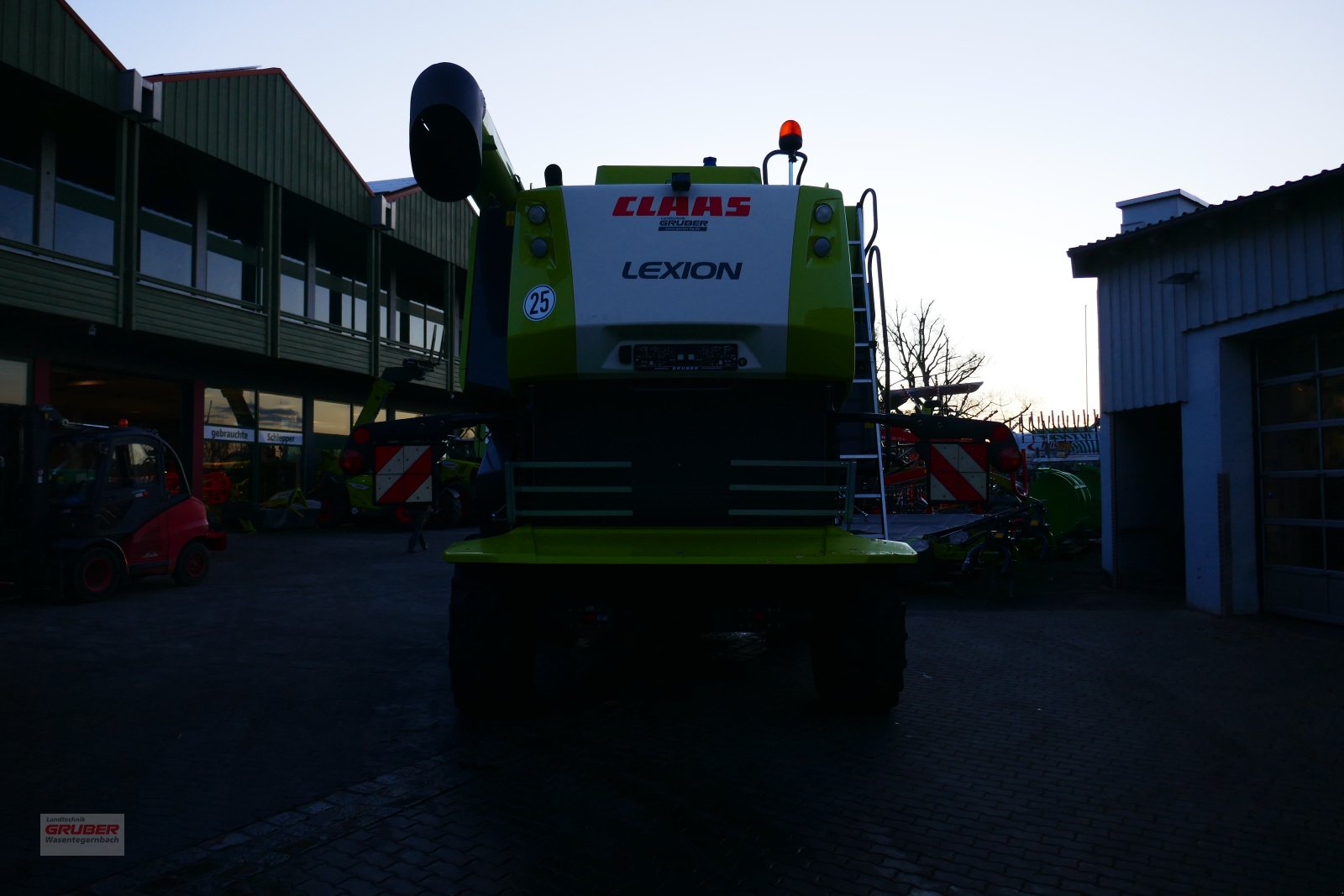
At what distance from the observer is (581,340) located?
16.1 ft

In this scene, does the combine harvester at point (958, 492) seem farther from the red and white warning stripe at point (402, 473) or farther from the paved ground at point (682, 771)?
the red and white warning stripe at point (402, 473)

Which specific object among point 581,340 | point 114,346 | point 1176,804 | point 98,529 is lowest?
point 1176,804

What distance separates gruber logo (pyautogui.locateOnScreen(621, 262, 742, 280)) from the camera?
16.3 ft

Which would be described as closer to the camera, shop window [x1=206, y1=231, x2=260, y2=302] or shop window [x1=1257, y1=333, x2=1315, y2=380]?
shop window [x1=1257, y1=333, x2=1315, y2=380]

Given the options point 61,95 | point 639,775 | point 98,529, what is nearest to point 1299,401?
point 639,775

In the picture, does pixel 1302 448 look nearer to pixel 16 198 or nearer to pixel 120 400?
pixel 16 198

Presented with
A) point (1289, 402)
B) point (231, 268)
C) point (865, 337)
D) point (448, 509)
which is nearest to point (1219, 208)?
point (1289, 402)

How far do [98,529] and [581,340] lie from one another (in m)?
8.66

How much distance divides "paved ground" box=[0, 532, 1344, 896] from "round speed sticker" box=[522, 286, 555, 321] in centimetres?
229

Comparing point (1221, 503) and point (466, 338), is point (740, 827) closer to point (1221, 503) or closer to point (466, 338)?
point (466, 338)

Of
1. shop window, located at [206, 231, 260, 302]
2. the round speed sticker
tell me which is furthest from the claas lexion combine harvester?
shop window, located at [206, 231, 260, 302]

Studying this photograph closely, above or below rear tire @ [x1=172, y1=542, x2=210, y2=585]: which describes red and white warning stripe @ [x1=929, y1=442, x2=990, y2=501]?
above

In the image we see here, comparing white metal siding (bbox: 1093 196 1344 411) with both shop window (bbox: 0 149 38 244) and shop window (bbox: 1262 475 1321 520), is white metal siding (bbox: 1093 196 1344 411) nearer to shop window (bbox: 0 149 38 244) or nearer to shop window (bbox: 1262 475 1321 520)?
shop window (bbox: 1262 475 1321 520)

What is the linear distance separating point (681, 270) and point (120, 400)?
64.1ft
